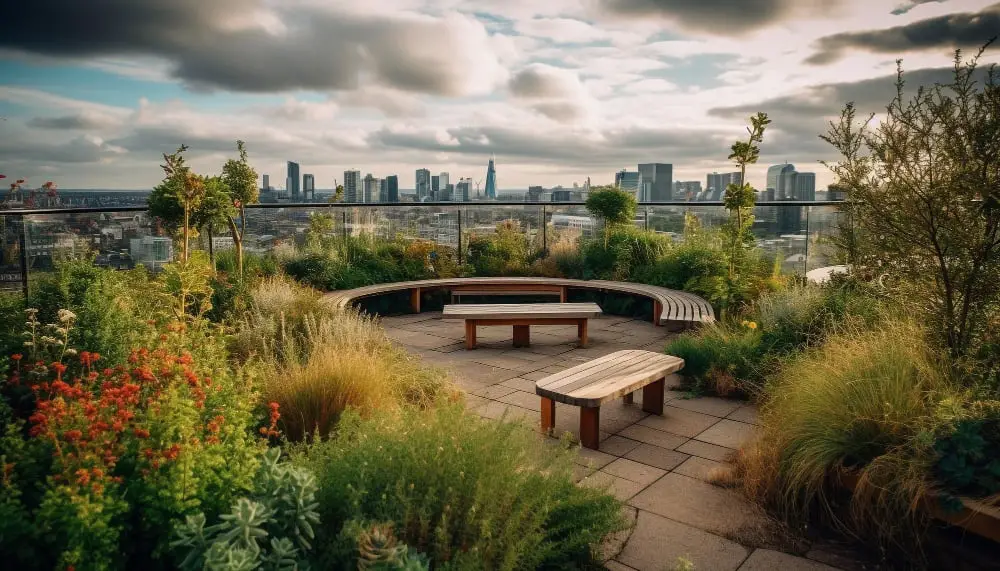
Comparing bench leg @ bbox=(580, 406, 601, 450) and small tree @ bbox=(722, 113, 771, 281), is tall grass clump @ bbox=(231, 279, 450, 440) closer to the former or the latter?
bench leg @ bbox=(580, 406, 601, 450)

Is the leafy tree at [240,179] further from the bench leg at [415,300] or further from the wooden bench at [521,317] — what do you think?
the wooden bench at [521,317]

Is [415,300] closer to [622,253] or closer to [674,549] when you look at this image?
[622,253]

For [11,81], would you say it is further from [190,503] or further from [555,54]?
Result: [190,503]

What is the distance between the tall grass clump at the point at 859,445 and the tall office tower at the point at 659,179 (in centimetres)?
1610

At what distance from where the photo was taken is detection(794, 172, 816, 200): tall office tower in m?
10.4

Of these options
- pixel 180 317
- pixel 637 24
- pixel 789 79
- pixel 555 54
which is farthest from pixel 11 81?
pixel 789 79

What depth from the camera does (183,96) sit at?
→ 7.98 meters

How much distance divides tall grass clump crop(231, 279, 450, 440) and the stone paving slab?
110 cm

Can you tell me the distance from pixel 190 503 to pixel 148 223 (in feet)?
23.4

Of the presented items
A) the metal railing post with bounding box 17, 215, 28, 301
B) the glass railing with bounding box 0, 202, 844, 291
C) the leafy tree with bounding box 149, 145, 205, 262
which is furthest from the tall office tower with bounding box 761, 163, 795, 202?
the metal railing post with bounding box 17, 215, 28, 301

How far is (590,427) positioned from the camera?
3.87 m

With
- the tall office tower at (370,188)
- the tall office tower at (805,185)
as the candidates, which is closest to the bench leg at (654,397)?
the tall office tower at (805,185)

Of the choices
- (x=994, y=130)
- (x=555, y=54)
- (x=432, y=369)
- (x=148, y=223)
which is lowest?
(x=432, y=369)

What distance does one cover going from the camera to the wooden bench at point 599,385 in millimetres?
3746
